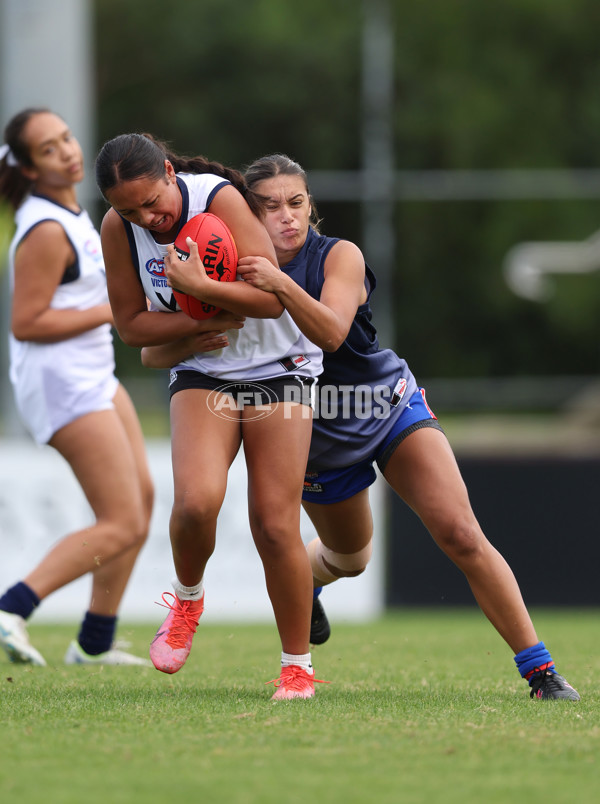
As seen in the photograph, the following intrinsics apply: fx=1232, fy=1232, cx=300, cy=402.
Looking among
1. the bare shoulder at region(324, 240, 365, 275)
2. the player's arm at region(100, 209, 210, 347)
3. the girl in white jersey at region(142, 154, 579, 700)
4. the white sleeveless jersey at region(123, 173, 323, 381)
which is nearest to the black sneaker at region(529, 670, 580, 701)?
the girl in white jersey at region(142, 154, 579, 700)

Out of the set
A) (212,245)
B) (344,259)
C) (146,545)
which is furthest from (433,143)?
(212,245)

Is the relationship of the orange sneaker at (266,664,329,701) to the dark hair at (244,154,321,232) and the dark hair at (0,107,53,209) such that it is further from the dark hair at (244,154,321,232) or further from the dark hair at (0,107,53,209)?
the dark hair at (0,107,53,209)

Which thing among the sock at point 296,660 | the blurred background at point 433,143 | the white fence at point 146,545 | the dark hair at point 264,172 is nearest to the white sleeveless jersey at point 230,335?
the dark hair at point 264,172

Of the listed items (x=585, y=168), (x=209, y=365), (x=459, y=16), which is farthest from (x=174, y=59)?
(x=209, y=365)

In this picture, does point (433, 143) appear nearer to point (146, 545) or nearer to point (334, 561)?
point (146, 545)

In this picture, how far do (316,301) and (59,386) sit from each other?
1.86 m

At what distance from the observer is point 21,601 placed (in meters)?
5.04

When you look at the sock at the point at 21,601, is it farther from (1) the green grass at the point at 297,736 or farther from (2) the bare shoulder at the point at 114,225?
(2) the bare shoulder at the point at 114,225

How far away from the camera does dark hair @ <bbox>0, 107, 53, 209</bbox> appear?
5.37 metres

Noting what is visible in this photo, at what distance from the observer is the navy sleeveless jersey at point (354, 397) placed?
166 inches

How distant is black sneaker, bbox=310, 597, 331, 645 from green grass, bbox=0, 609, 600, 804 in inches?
5.3

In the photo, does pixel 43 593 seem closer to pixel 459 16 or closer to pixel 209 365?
pixel 209 365

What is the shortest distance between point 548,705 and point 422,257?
19.7 metres

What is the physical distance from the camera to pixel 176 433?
13.1ft
